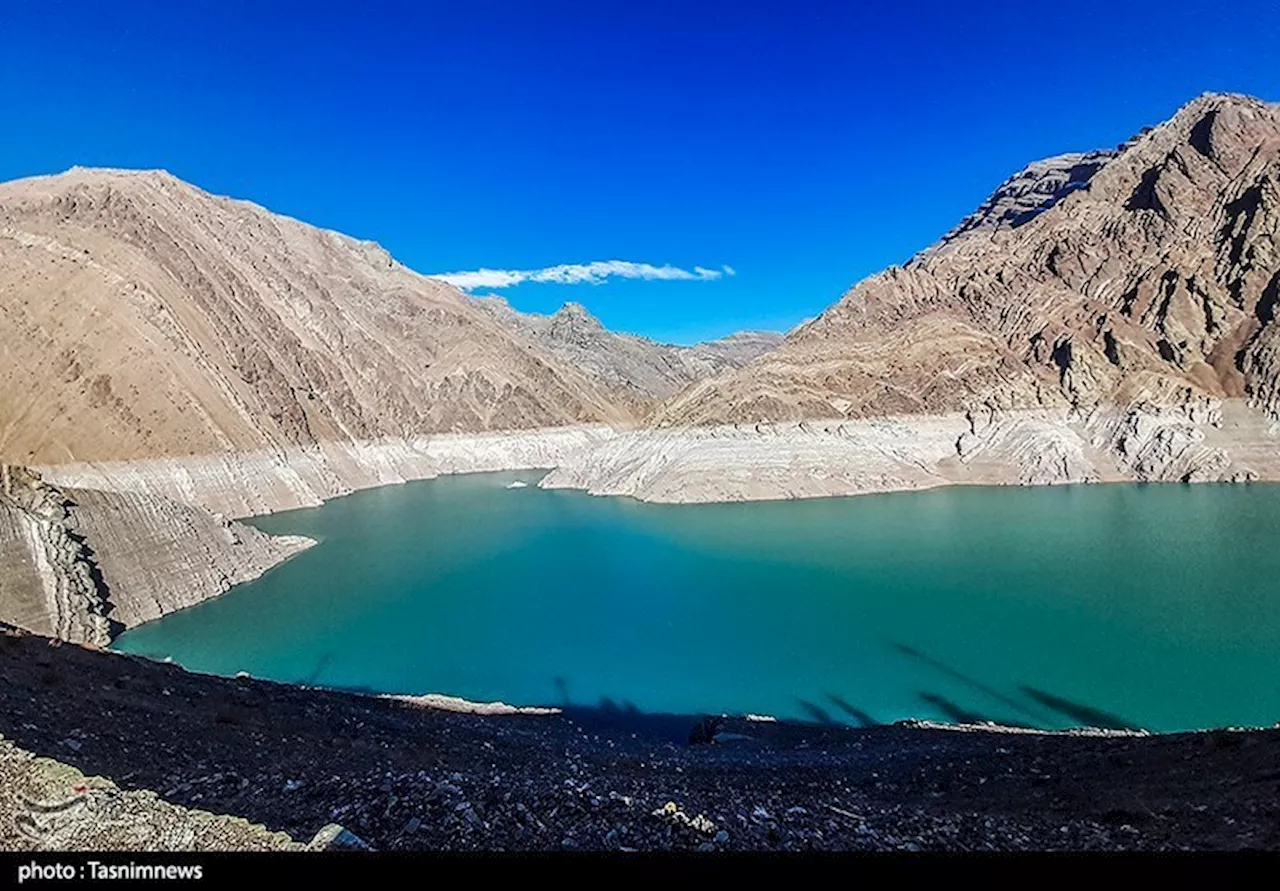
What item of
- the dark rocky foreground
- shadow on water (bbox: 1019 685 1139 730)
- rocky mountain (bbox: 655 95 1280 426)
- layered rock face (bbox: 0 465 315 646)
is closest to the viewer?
the dark rocky foreground

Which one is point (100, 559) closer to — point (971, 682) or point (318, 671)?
point (318, 671)

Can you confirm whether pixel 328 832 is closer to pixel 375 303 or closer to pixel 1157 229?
pixel 1157 229

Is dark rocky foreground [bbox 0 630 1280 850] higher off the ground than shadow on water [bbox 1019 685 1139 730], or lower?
higher

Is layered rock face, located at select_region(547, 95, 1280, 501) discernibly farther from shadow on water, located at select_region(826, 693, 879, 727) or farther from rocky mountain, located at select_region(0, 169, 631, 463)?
shadow on water, located at select_region(826, 693, 879, 727)

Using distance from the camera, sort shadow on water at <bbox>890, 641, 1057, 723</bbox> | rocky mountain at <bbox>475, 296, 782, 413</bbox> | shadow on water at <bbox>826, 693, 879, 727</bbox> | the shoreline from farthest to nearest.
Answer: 1. rocky mountain at <bbox>475, 296, 782, 413</bbox>
2. the shoreline
3. shadow on water at <bbox>826, 693, 879, 727</bbox>
4. shadow on water at <bbox>890, 641, 1057, 723</bbox>

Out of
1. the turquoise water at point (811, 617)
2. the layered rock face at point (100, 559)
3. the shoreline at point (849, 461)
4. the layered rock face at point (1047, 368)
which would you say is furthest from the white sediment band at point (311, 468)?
the layered rock face at point (1047, 368)

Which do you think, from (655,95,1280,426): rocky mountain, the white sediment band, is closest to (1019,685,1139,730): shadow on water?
(655,95,1280,426): rocky mountain

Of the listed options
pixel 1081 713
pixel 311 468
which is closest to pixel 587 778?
pixel 1081 713
